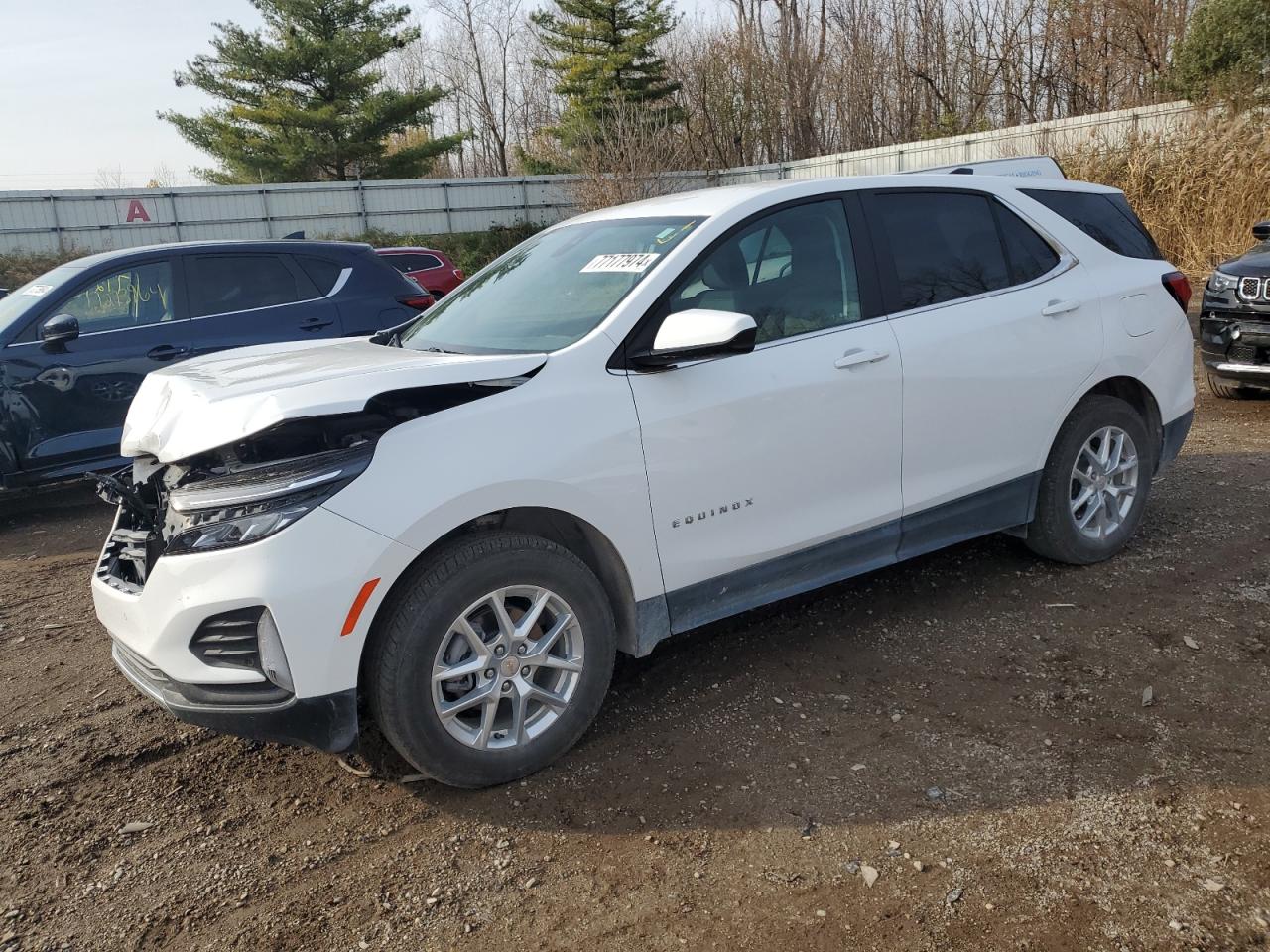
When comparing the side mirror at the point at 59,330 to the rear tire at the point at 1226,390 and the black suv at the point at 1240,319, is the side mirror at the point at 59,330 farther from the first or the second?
the rear tire at the point at 1226,390

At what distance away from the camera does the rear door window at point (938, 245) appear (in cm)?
400

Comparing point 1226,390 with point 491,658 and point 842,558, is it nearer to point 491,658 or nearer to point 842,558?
point 842,558

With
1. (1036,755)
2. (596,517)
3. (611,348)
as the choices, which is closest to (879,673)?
(1036,755)

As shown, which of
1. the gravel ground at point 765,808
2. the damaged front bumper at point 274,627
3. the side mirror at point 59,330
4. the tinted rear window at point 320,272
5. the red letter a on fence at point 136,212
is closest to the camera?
the gravel ground at point 765,808

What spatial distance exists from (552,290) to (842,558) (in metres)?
1.53

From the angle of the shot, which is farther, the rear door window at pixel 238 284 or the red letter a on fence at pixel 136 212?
the red letter a on fence at pixel 136 212

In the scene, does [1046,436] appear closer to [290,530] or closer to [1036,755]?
[1036,755]

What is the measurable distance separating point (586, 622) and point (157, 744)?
1706 millimetres

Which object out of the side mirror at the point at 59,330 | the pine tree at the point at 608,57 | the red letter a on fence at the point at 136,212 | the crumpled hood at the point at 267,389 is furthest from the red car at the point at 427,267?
the pine tree at the point at 608,57

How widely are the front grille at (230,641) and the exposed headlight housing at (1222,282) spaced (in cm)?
801

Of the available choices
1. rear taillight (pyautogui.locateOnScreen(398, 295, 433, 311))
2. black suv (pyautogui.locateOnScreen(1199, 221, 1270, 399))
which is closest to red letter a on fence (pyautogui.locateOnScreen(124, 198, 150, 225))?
rear taillight (pyautogui.locateOnScreen(398, 295, 433, 311))

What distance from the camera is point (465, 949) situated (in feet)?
8.14

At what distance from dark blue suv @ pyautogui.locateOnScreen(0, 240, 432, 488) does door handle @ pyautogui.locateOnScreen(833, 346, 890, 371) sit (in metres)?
5.06

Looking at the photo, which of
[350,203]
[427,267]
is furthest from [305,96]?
[427,267]
